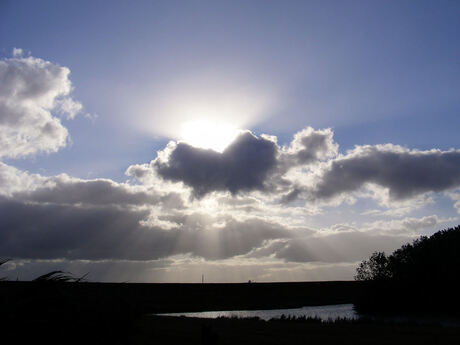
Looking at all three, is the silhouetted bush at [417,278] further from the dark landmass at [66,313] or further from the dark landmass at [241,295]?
the dark landmass at [66,313]

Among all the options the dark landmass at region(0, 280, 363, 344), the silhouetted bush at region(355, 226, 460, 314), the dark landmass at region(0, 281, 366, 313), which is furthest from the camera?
the dark landmass at region(0, 281, 366, 313)

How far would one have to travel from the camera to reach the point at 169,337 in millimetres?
19203

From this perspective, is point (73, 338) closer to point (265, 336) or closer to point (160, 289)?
point (265, 336)

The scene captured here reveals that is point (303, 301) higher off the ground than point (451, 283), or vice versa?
point (451, 283)

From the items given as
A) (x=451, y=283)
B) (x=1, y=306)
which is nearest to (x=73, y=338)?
(x=1, y=306)

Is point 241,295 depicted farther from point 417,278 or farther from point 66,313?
point 66,313

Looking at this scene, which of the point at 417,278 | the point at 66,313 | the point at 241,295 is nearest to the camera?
the point at 66,313

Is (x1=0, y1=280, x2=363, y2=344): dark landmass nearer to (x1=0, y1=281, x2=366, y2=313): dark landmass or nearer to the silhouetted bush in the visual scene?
(x1=0, y1=281, x2=366, y2=313): dark landmass

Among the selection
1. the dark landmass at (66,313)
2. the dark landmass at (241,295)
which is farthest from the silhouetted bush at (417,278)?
the dark landmass at (66,313)

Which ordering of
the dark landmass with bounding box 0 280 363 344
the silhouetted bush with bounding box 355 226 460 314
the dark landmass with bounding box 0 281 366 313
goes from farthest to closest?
the dark landmass with bounding box 0 281 366 313
the silhouetted bush with bounding box 355 226 460 314
the dark landmass with bounding box 0 280 363 344

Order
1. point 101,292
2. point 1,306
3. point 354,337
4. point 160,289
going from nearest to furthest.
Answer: point 1,306 → point 101,292 → point 354,337 → point 160,289

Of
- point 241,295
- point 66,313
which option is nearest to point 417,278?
point 241,295

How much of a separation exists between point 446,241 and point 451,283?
9602mm

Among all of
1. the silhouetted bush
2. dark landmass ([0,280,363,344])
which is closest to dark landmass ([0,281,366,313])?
the silhouetted bush
